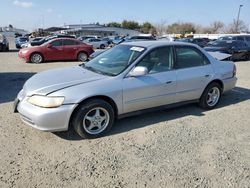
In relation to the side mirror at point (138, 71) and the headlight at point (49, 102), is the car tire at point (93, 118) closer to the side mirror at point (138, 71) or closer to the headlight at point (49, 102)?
the headlight at point (49, 102)

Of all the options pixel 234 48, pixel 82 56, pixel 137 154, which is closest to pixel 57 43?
pixel 82 56

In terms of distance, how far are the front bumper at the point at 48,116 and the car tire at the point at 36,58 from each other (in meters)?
10.6

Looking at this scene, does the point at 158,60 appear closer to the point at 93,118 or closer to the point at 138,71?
the point at 138,71

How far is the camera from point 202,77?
17.6ft

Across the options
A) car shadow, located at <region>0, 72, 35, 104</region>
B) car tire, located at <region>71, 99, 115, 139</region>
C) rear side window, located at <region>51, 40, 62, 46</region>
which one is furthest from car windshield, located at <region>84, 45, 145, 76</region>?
rear side window, located at <region>51, 40, 62, 46</region>

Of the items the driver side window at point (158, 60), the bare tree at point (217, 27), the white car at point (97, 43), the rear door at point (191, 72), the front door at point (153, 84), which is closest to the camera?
the front door at point (153, 84)

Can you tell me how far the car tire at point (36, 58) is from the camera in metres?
13.8

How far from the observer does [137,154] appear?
3760 mm

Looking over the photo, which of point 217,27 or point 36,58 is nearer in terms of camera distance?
point 36,58

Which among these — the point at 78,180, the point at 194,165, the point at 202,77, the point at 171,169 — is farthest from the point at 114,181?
the point at 202,77

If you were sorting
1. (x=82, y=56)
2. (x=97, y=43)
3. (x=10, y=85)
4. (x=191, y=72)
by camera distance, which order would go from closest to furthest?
(x=191, y=72) → (x=10, y=85) → (x=82, y=56) → (x=97, y=43)

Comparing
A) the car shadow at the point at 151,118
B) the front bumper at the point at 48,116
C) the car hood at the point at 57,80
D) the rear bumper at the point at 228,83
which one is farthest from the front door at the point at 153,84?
the rear bumper at the point at 228,83

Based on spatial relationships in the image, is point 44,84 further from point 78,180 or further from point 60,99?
point 78,180

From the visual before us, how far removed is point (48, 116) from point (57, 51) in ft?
37.2
